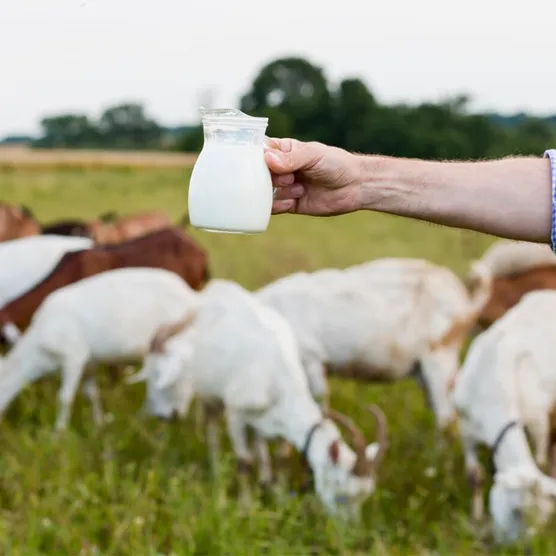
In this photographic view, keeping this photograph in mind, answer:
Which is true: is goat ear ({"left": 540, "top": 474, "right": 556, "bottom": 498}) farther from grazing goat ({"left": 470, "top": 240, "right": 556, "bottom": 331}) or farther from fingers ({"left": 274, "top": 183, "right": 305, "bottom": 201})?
grazing goat ({"left": 470, "top": 240, "right": 556, "bottom": 331})

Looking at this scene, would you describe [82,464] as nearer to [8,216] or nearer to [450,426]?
[450,426]

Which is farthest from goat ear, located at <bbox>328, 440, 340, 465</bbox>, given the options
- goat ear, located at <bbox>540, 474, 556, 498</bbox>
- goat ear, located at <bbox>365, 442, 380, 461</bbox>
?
goat ear, located at <bbox>540, 474, 556, 498</bbox>

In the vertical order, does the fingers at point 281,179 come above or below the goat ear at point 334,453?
above

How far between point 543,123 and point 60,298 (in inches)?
952

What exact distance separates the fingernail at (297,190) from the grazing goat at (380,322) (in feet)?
12.9

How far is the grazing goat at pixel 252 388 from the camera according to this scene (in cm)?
542

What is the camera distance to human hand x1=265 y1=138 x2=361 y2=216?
279cm

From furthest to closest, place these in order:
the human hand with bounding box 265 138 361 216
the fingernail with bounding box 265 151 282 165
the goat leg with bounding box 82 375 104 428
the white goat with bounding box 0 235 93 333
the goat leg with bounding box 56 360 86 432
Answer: the white goat with bounding box 0 235 93 333 < the goat leg with bounding box 82 375 104 428 < the goat leg with bounding box 56 360 86 432 < the human hand with bounding box 265 138 361 216 < the fingernail with bounding box 265 151 282 165

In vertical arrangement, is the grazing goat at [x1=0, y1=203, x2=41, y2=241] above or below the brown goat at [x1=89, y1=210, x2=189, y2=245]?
above

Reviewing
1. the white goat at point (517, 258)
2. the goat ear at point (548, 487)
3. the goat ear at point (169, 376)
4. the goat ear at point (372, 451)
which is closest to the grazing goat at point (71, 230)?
the white goat at point (517, 258)

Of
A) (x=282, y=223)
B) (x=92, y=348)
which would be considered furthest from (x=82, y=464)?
(x=282, y=223)

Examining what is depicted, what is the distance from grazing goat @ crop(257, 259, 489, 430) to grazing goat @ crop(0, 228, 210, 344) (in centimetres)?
171

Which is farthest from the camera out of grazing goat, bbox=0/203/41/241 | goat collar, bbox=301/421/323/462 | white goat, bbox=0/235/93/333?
grazing goat, bbox=0/203/41/241

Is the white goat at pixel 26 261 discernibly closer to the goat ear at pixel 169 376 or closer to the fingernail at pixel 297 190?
the goat ear at pixel 169 376
